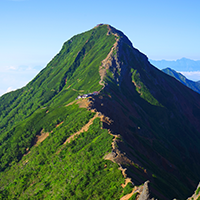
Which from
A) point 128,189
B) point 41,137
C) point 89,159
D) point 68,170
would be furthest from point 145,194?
point 41,137

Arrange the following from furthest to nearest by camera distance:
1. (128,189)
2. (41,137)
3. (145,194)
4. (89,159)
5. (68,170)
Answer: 1. (41,137)
2. (68,170)
3. (89,159)
4. (128,189)
5. (145,194)

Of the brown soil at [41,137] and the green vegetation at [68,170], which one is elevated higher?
the brown soil at [41,137]

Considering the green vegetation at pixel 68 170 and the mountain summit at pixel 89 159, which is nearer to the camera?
the green vegetation at pixel 68 170

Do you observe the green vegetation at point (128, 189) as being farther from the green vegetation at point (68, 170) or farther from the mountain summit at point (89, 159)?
the green vegetation at point (68, 170)

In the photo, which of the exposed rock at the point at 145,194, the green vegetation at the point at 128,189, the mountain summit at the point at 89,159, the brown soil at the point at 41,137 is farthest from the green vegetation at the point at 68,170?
the exposed rock at the point at 145,194

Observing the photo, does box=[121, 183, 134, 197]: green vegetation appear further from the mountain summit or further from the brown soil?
the brown soil

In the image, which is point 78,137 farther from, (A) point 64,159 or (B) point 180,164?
(B) point 180,164

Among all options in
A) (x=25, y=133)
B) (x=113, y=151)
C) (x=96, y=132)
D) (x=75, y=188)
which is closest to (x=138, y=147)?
(x=96, y=132)

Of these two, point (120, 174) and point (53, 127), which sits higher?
point (53, 127)

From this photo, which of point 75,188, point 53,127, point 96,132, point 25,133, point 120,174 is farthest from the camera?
point 25,133

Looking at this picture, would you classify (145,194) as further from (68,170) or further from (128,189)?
(68,170)

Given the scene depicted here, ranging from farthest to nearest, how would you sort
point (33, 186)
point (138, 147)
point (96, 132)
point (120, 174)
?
point (138, 147)
point (96, 132)
point (33, 186)
point (120, 174)
